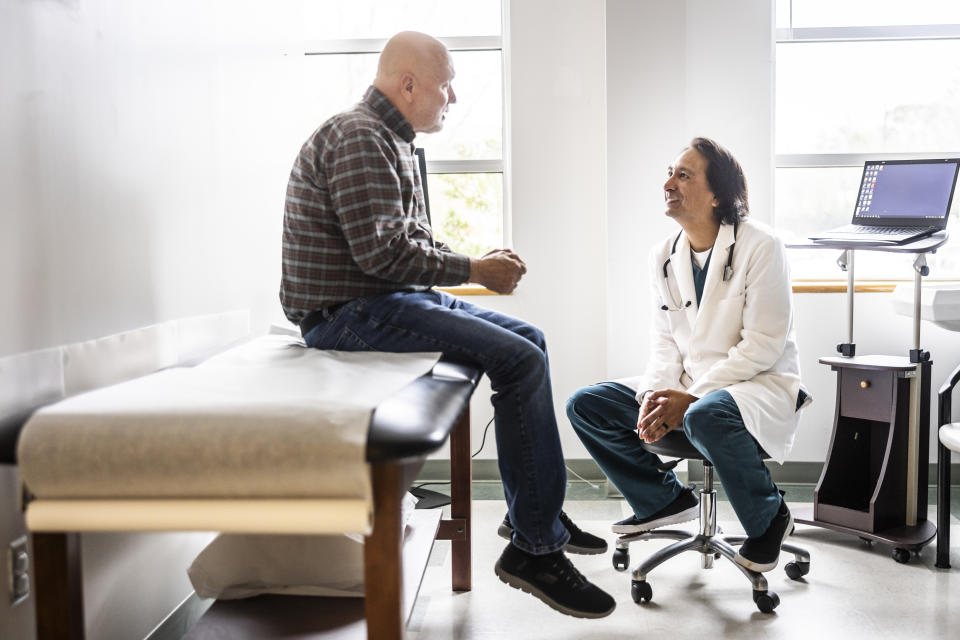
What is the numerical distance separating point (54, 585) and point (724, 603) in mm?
1820

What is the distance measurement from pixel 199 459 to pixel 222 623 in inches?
32.7

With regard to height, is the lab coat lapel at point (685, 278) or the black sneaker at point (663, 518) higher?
the lab coat lapel at point (685, 278)

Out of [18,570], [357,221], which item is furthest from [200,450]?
[357,221]

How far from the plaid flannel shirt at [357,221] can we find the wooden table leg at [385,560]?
0.74 metres

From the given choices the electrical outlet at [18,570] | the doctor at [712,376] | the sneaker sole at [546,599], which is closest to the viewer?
the electrical outlet at [18,570]

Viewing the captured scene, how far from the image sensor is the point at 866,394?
9.65 ft

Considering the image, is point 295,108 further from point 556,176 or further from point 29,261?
point 29,261

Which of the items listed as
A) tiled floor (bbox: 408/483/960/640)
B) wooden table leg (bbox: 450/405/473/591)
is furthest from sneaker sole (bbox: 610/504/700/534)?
wooden table leg (bbox: 450/405/473/591)

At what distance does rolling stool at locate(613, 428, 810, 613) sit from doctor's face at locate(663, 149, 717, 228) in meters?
0.72

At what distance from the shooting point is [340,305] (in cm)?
208

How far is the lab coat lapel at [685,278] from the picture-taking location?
275 centimetres

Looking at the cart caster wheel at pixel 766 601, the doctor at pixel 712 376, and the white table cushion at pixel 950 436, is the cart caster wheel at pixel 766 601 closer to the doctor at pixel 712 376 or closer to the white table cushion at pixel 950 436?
the doctor at pixel 712 376

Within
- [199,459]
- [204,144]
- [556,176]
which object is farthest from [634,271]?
[199,459]

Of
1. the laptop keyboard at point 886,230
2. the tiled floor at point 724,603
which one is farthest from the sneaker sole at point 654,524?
the laptop keyboard at point 886,230
